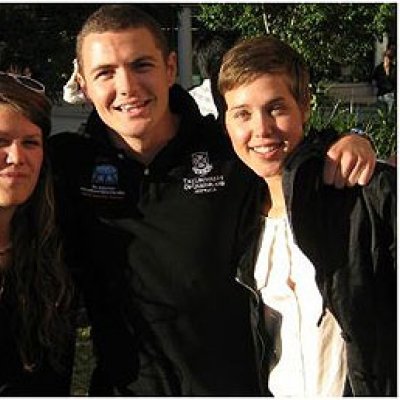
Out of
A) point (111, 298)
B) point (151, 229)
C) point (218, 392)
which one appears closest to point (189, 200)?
point (151, 229)

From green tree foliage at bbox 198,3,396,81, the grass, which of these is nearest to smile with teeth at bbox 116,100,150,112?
the grass

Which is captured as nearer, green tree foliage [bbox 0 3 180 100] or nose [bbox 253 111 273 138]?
nose [bbox 253 111 273 138]

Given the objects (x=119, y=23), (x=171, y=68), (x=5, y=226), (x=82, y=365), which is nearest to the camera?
(x=5, y=226)

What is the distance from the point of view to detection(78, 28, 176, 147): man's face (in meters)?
2.69

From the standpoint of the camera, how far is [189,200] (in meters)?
2.73

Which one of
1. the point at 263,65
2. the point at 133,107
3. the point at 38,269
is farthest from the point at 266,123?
the point at 38,269

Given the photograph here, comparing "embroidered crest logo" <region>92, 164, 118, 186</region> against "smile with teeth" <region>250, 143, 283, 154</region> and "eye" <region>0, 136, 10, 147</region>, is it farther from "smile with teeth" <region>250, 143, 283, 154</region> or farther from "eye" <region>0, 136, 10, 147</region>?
"smile with teeth" <region>250, 143, 283, 154</region>

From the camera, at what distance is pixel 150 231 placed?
2701mm

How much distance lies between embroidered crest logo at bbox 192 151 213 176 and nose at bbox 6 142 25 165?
607 millimetres

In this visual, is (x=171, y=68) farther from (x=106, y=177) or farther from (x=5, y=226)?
(x=5, y=226)

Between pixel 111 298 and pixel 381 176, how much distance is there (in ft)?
3.38

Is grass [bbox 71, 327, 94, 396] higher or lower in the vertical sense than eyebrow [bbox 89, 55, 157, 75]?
lower

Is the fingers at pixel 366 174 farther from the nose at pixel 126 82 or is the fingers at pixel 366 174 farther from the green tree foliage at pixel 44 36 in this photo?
the green tree foliage at pixel 44 36

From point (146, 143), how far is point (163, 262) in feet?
1.45
